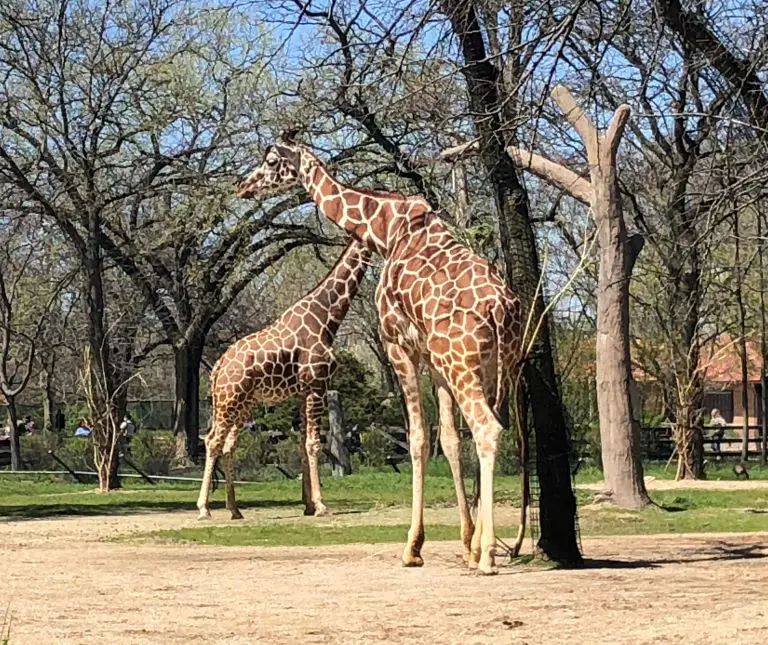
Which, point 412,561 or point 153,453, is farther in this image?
point 153,453

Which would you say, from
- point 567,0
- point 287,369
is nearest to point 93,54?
point 287,369

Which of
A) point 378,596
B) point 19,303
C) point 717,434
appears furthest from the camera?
point 19,303

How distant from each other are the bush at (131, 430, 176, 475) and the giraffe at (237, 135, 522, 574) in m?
17.6

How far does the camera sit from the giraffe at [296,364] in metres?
17.1

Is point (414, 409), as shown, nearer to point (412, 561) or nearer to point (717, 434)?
point (412, 561)

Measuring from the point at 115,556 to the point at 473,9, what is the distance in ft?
18.9

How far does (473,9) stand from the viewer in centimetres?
1004

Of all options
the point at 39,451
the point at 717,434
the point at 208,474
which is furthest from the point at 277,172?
the point at 717,434

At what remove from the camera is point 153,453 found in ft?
98.6

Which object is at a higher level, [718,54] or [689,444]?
[718,54]

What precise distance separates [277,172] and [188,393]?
17189 millimetres

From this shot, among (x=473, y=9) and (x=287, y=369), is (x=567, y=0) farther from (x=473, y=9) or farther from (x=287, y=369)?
(x=287, y=369)

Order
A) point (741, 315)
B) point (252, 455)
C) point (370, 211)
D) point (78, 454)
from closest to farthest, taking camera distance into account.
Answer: point (370, 211)
point (741, 315)
point (252, 455)
point (78, 454)

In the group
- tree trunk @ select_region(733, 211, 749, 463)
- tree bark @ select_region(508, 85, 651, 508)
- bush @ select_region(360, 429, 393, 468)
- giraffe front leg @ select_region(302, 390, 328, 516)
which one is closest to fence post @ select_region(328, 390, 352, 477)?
bush @ select_region(360, 429, 393, 468)
